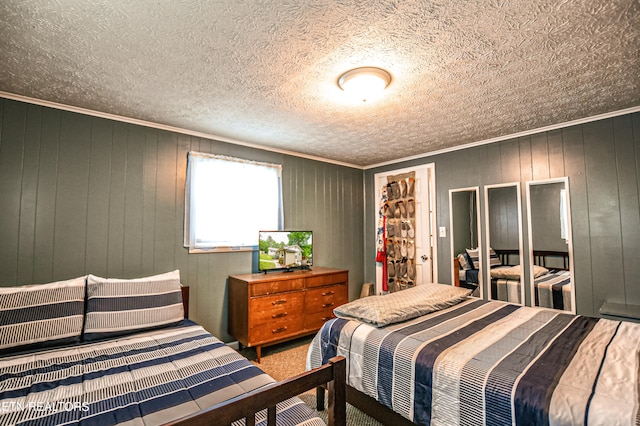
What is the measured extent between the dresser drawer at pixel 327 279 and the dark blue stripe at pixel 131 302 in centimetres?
148

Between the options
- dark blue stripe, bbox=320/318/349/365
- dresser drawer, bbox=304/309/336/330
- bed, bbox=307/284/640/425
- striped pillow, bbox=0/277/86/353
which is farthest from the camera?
dresser drawer, bbox=304/309/336/330

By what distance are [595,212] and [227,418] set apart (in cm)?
357

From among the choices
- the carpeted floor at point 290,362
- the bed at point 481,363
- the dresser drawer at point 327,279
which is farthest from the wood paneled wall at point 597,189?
the carpeted floor at point 290,362

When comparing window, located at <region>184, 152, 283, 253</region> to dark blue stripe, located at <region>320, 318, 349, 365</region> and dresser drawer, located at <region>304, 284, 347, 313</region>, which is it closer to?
dresser drawer, located at <region>304, 284, 347, 313</region>

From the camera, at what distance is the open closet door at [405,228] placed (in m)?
4.17

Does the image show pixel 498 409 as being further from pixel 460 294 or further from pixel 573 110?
pixel 573 110

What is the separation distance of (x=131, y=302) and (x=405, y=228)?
11.3 ft

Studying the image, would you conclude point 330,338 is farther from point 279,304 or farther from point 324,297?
point 324,297

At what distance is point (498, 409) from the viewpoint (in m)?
1.40

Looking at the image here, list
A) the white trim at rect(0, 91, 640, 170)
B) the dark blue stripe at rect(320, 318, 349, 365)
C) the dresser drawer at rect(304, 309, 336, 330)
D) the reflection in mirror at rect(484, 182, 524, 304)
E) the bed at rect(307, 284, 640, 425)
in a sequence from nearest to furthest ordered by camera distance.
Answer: the bed at rect(307, 284, 640, 425)
the dark blue stripe at rect(320, 318, 349, 365)
the white trim at rect(0, 91, 640, 170)
the reflection in mirror at rect(484, 182, 524, 304)
the dresser drawer at rect(304, 309, 336, 330)

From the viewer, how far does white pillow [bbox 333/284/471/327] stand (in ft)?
7.23

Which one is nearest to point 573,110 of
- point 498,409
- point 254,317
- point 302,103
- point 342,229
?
point 302,103

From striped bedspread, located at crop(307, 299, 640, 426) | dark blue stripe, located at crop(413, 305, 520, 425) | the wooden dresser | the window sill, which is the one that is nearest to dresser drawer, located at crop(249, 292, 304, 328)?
Result: the wooden dresser

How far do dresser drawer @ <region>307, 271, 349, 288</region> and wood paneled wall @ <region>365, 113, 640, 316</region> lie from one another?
2109mm
